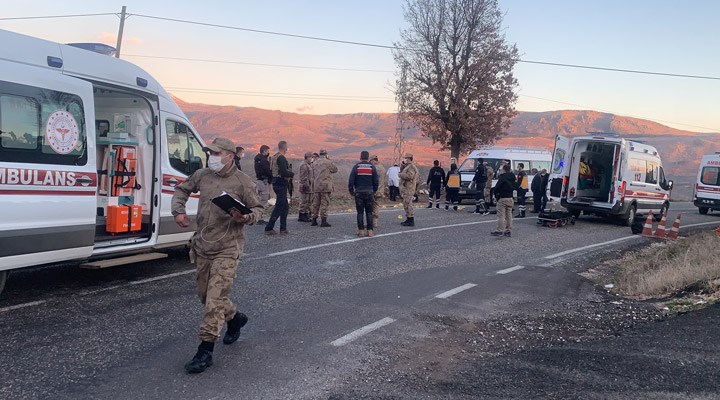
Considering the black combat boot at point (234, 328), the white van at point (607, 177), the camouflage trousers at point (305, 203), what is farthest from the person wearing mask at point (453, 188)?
the black combat boot at point (234, 328)

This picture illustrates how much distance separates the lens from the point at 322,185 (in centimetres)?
1320

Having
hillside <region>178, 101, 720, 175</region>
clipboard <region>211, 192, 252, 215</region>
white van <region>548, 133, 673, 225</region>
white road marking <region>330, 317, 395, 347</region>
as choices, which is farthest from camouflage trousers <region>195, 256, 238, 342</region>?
hillside <region>178, 101, 720, 175</region>

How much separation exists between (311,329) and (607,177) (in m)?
14.4

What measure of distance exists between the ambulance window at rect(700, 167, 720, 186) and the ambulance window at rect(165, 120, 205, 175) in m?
22.6

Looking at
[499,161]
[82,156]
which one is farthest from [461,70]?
[82,156]

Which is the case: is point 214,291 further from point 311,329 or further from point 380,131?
point 380,131

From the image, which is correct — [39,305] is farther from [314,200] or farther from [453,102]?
[453,102]

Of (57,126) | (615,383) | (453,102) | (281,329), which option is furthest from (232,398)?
(453,102)

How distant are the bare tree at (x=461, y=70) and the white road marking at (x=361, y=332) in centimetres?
2540

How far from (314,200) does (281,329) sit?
7907 millimetres

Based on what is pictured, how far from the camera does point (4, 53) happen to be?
18.9ft

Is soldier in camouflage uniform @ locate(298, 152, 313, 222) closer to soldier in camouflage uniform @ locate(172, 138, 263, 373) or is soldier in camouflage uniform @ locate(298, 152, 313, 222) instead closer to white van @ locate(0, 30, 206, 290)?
white van @ locate(0, 30, 206, 290)

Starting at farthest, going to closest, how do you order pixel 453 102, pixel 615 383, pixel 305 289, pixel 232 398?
pixel 453 102
pixel 305 289
pixel 615 383
pixel 232 398

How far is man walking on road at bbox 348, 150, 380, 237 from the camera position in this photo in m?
12.2
